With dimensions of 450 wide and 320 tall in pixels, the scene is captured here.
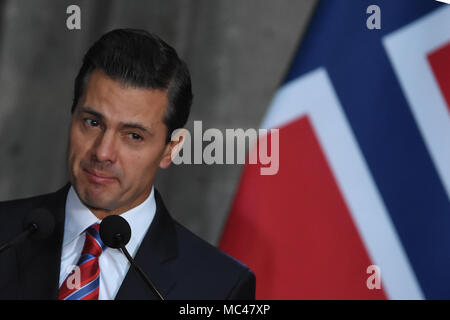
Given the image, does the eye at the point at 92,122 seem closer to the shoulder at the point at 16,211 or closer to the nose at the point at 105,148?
the nose at the point at 105,148

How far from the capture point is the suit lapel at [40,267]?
121cm

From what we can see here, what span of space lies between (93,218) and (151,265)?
15 cm

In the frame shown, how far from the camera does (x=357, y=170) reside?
1930 millimetres

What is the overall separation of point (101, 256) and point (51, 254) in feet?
0.32

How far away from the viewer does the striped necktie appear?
47.8 inches

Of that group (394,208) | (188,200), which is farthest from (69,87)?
(394,208)

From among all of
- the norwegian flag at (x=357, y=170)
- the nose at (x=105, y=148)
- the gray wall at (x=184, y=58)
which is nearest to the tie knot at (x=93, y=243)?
the nose at (x=105, y=148)

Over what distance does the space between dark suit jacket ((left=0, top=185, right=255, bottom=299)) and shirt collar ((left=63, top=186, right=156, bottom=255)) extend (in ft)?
0.04

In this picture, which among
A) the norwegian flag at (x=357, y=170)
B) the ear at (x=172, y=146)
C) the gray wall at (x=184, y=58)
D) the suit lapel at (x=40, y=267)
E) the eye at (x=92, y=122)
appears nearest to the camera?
the suit lapel at (x=40, y=267)

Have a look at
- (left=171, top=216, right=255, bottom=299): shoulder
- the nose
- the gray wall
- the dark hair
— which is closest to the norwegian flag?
the gray wall

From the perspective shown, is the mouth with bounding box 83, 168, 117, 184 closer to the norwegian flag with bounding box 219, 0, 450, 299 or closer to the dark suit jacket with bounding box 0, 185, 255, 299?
the dark suit jacket with bounding box 0, 185, 255, 299

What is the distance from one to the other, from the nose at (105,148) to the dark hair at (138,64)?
0.12 meters

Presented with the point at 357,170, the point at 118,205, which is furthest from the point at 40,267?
the point at 357,170
